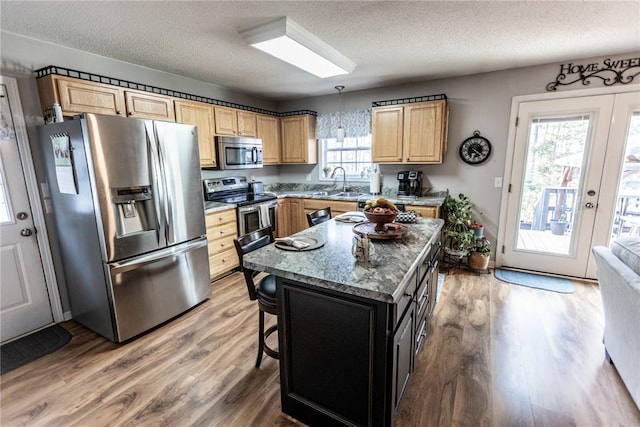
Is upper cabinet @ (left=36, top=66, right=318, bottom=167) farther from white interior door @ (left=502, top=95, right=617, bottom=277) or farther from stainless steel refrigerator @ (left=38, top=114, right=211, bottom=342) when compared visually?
white interior door @ (left=502, top=95, right=617, bottom=277)

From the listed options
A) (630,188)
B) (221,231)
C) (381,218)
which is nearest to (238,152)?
(221,231)

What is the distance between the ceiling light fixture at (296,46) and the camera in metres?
2.13

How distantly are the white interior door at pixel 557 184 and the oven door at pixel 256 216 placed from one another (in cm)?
301

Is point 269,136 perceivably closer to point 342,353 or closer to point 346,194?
point 346,194

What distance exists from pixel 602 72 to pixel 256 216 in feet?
13.4

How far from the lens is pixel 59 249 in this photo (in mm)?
2586

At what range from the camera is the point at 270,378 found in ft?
6.29

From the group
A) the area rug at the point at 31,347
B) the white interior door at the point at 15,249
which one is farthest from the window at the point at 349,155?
the area rug at the point at 31,347

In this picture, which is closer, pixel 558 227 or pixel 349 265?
pixel 349 265

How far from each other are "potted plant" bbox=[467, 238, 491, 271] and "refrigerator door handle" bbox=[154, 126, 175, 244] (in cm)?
332

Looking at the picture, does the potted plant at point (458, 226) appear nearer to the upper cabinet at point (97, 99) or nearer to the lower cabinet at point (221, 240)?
the lower cabinet at point (221, 240)

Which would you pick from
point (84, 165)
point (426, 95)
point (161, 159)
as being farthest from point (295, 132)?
point (84, 165)

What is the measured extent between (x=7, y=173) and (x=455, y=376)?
363 cm

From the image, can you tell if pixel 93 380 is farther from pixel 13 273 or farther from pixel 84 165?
pixel 84 165
